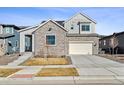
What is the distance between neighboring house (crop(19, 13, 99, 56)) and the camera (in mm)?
35875

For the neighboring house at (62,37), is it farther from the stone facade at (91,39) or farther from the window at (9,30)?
the window at (9,30)

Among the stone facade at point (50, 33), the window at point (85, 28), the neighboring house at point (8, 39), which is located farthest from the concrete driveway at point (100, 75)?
the neighboring house at point (8, 39)

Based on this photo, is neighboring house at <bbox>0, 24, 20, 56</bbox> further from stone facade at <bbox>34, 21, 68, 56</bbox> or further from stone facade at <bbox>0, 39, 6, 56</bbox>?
stone facade at <bbox>34, 21, 68, 56</bbox>

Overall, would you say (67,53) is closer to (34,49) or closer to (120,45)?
(34,49)

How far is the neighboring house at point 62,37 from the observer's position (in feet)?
118

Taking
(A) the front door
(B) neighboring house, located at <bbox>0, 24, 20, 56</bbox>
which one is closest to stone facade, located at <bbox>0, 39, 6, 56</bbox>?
(B) neighboring house, located at <bbox>0, 24, 20, 56</bbox>

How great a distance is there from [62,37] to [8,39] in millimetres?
9314

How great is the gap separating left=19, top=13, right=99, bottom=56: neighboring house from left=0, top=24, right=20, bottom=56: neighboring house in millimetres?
2400

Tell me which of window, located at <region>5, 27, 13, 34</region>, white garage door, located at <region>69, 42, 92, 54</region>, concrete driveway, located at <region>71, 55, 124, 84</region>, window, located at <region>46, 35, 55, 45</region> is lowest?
concrete driveway, located at <region>71, 55, 124, 84</region>

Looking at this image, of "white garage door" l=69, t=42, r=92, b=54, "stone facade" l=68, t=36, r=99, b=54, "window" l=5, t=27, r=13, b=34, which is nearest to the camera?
"stone facade" l=68, t=36, r=99, b=54

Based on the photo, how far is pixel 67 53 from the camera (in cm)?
3662

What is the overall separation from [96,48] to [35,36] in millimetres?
9005

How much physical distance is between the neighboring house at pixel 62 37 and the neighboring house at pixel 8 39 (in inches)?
94.5
